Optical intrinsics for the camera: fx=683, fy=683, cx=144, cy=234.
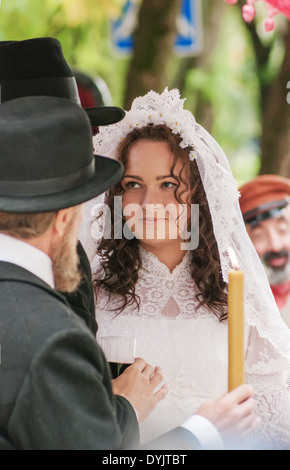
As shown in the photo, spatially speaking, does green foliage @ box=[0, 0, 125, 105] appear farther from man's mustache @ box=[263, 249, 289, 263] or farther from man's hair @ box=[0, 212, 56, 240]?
man's hair @ box=[0, 212, 56, 240]

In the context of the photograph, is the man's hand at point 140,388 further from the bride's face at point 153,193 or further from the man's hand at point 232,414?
the bride's face at point 153,193

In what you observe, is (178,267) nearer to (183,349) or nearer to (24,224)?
(183,349)

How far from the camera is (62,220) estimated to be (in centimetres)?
154

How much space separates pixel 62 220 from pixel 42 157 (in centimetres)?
17

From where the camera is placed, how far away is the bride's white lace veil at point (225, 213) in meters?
2.34

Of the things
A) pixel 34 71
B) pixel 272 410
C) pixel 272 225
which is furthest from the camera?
pixel 272 225

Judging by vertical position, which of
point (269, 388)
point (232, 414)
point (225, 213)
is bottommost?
point (269, 388)

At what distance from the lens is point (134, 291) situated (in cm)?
254

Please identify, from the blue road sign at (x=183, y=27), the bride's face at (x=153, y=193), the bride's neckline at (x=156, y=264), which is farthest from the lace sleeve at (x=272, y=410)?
the blue road sign at (x=183, y=27)

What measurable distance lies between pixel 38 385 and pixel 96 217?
1.29m

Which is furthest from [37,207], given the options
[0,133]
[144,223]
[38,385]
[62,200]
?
[144,223]

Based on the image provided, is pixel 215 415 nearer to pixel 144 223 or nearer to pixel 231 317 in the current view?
pixel 231 317

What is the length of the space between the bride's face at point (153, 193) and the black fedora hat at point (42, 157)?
832 mm

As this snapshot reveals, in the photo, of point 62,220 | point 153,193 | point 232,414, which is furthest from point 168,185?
point 232,414
